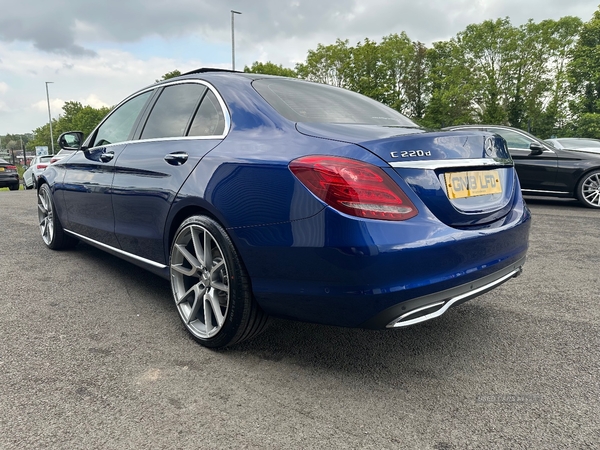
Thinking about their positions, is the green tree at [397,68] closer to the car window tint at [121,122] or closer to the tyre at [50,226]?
the tyre at [50,226]

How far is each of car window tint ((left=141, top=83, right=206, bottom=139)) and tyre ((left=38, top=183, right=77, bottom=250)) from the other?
2.05 meters

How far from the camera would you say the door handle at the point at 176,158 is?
2631 millimetres

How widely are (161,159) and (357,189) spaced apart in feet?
4.75

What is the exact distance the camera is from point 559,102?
35188mm

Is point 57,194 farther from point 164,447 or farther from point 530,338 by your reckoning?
point 530,338

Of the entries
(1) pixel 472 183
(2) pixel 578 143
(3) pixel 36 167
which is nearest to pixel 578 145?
(2) pixel 578 143

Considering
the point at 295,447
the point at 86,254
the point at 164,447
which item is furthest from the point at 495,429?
the point at 86,254

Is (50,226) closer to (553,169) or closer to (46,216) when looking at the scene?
(46,216)

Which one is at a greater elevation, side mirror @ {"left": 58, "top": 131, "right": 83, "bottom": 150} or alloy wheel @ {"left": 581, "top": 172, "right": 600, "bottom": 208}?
side mirror @ {"left": 58, "top": 131, "right": 83, "bottom": 150}

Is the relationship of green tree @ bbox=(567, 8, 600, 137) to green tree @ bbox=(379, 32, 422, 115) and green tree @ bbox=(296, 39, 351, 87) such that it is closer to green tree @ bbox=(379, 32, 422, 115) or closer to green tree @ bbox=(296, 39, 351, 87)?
green tree @ bbox=(379, 32, 422, 115)

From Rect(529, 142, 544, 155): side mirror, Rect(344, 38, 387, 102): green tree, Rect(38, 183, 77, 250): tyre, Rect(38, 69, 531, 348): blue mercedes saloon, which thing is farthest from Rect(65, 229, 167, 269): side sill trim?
Rect(344, 38, 387, 102): green tree

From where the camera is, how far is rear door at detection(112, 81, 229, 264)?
2.63 meters

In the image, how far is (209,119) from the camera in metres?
2.70

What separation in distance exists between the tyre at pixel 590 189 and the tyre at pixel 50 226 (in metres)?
8.11
